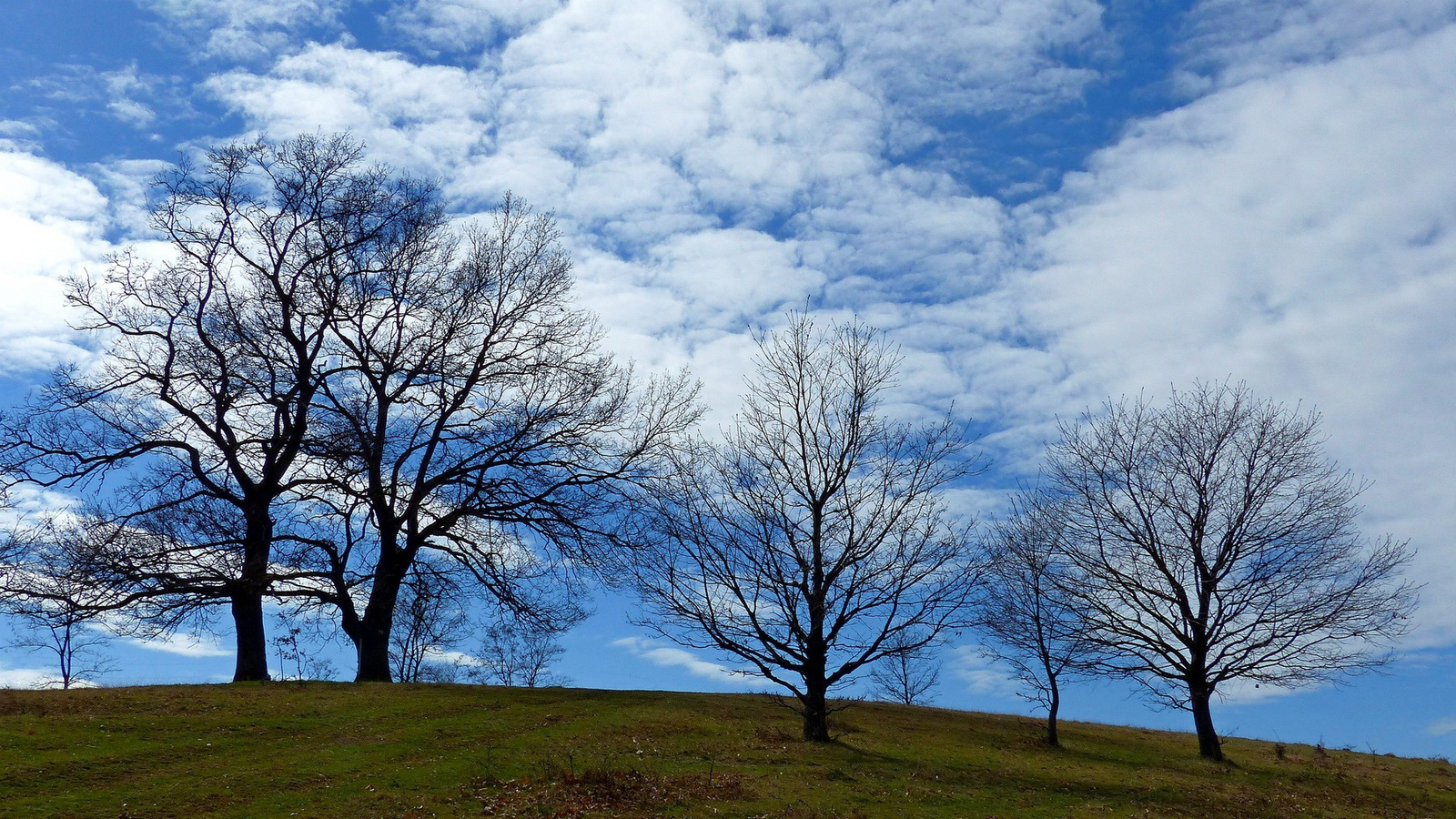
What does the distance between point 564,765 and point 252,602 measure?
1392 centimetres

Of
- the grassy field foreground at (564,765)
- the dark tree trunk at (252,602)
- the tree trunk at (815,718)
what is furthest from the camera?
the dark tree trunk at (252,602)

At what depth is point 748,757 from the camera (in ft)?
69.0

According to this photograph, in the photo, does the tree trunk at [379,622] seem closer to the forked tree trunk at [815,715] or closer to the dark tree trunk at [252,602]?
the dark tree trunk at [252,602]

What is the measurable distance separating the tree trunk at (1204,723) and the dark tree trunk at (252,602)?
27.1 m

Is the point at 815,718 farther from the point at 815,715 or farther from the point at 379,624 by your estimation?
the point at 379,624

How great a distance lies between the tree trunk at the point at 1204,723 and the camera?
28094mm

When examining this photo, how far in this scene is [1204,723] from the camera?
93.4 feet

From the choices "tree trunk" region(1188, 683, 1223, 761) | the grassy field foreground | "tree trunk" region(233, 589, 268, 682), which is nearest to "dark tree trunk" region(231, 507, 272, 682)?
"tree trunk" region(233, 589, 268, 682)

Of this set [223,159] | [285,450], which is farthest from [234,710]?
[223,159]

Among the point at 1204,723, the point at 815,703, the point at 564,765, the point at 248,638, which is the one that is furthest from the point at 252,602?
the point at 1204,723

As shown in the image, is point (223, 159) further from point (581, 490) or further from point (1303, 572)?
point (1303, 572)

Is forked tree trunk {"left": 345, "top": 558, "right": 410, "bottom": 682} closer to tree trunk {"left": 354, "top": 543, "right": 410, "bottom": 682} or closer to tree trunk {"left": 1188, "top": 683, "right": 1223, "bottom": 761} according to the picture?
tree trunk {"left": 354, "top": 543, "right": 410, "bottom": 682}

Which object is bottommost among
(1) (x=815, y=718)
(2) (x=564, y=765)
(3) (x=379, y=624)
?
(2) (x=564, y=765)

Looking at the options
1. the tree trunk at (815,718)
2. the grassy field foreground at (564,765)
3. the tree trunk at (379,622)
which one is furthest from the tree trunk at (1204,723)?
the tree trunk at (379,622)
